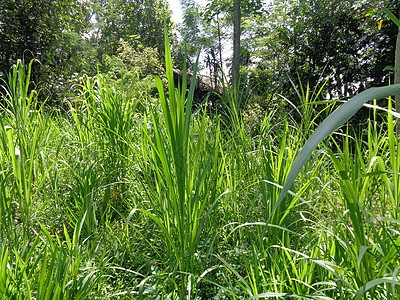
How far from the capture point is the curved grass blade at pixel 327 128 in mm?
278

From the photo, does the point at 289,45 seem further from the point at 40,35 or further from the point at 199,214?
the point at 199,214

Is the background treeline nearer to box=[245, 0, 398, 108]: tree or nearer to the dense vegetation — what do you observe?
box=[245, 0, 398, 108]: tree

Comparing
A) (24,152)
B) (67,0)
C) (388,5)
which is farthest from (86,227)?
(67,0)

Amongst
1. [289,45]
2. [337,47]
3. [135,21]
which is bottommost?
[337,47]

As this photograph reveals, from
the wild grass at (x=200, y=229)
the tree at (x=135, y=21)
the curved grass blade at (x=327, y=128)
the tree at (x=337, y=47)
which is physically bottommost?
the wild grass at (x=200, y=229)

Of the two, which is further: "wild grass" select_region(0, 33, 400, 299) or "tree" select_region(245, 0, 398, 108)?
"tree" select_region(245, 0, 398, 108)

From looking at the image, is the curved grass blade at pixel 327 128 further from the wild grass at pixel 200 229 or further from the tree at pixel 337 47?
the tree at pixel 337 47

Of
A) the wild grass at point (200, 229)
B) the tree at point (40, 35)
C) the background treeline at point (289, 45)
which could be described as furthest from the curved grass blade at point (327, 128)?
the tree at point (40, 35)

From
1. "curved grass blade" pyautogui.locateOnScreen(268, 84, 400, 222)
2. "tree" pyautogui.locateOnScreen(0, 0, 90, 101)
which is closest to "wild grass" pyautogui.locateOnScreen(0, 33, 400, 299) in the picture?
"curved grass blade" pyautogui.locateOnScreen(268, 84, 400, 222)

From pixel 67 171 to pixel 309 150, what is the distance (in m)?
1.81

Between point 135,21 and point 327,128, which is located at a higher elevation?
point 135,21

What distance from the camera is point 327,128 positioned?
29 centimetres

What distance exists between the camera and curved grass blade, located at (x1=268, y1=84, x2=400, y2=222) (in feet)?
0.91

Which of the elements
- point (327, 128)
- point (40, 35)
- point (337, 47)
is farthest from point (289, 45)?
point (327, 128)
